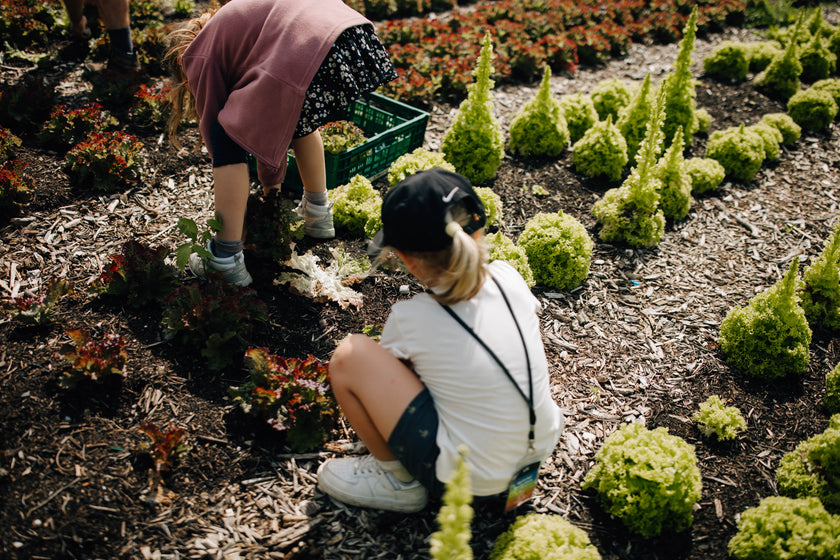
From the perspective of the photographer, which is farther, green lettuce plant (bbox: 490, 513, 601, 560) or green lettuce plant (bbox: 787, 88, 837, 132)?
green lettuce plant (bbox: 787, 88, 837, 132)

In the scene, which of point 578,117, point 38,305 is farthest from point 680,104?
point 38,305

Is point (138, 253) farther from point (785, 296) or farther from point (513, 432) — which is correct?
point (785, 296)

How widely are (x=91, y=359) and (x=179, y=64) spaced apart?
1.82 metres

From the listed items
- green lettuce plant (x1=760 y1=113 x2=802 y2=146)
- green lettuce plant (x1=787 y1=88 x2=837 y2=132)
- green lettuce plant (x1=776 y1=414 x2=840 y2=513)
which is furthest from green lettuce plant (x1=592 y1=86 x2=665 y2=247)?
green lettuce plant (x1=787 y1=88 x2=837 y2=132)

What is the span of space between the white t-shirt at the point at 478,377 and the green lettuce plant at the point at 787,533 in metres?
1.11

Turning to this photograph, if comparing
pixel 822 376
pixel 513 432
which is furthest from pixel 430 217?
pixel 822 376

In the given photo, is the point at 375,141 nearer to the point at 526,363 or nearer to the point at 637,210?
the point at 637,210

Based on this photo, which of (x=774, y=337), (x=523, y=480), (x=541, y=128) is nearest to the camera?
(x=523, y=480)

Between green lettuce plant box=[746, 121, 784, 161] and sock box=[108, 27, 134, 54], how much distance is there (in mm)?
6119

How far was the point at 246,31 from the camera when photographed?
129 inches

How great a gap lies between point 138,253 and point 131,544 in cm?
173

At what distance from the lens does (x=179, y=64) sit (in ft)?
11.8

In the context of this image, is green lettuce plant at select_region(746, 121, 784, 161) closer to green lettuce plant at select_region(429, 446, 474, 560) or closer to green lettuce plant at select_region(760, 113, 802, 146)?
green lettuce plant at select_region(760, 113, 802, 146)

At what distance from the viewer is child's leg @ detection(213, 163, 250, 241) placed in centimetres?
346
